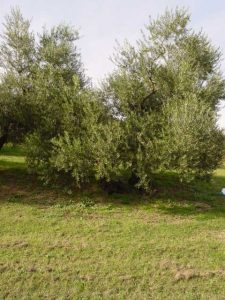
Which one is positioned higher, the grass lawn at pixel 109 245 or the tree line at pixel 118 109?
the tree line at pixel 118 109

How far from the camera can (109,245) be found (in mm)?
13844

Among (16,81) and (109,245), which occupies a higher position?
(16,81)

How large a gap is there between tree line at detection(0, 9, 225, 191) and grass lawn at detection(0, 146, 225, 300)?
5.53ft

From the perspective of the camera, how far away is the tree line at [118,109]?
18078 millimetres

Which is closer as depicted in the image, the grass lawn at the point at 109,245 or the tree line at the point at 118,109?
the grass lawn at the point at 109,245

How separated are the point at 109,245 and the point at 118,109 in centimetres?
Answer: 981

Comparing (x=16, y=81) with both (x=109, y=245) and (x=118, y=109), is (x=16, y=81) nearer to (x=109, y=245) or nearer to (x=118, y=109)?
(x=118, y=109)

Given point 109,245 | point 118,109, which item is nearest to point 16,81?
point 118,109

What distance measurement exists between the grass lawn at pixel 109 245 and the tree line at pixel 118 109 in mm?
1685

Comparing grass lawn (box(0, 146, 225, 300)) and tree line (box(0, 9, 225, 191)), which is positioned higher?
tree line (box(0, 9, 225, 191))

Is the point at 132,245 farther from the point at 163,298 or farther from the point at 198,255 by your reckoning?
the point at 163,298

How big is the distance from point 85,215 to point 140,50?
11.9 m

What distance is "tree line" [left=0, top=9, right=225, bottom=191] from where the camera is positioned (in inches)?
712

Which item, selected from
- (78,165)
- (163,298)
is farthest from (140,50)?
(163,298)
